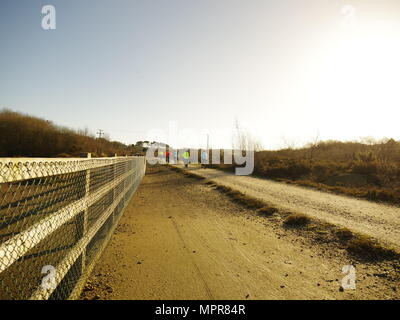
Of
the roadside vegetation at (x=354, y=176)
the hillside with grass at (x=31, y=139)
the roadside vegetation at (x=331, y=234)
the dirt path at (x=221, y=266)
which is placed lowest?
the dirt path at (x=221, y=266)

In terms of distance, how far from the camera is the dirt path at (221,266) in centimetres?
320

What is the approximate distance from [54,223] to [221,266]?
2778mm

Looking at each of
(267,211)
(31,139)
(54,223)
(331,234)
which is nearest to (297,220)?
(331,234)

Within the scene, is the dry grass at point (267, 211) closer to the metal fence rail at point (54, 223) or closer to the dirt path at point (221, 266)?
the dirt path at point (221, 266)

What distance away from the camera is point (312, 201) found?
29.3ft

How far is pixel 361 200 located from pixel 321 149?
28.9m

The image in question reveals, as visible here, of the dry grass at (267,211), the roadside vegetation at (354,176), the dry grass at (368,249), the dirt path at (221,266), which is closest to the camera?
the dirt path at (221,266)

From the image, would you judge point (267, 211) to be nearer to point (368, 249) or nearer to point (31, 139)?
point (368, 249)

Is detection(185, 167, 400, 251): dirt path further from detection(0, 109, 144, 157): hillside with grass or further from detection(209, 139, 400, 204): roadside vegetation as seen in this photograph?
detection(0, 109, 144, 157): hillside with grass

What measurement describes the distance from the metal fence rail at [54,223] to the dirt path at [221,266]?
424 mm

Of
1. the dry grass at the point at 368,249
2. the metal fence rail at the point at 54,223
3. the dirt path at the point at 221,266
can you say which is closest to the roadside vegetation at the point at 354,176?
the dry grass at the point at 368,249

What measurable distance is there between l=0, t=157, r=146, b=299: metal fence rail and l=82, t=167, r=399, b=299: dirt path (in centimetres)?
42

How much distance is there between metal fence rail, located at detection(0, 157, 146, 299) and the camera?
1694 mm

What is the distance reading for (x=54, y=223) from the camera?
2268 millimetres
